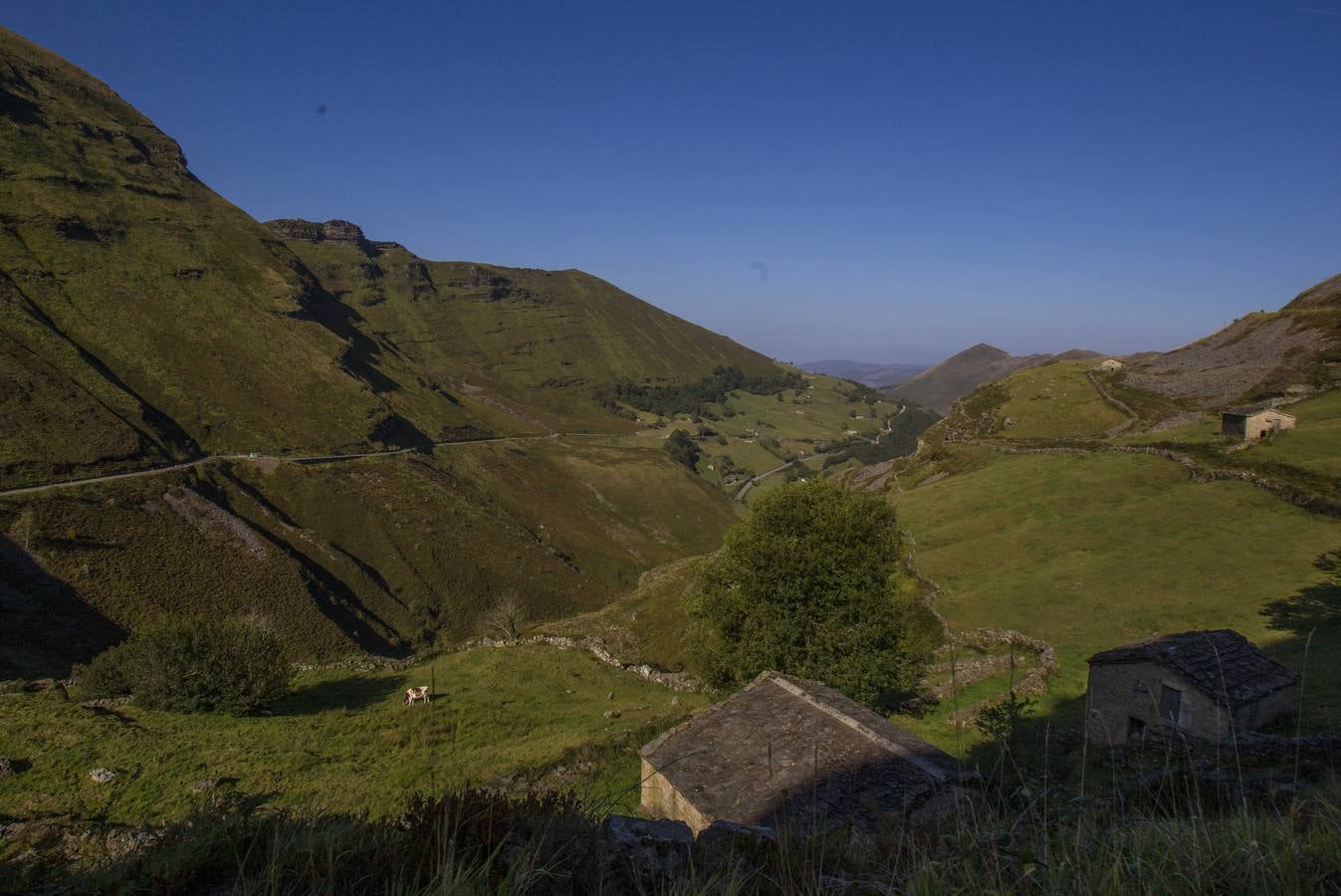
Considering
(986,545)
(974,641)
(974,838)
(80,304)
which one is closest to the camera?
(974,838)

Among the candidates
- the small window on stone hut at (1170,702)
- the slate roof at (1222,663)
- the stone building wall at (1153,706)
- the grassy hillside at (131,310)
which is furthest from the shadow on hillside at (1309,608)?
the grassy hillside at (131,310)

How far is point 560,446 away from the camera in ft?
526

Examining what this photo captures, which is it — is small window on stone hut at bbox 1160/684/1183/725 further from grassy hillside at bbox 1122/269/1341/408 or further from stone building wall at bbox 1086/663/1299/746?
grassy hillside at bbox 1122/269/1341/408

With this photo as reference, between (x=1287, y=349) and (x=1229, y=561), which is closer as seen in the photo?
(x=1229, y=561)

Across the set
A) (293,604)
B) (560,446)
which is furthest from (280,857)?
(560,446)

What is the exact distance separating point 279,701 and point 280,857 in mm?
24319

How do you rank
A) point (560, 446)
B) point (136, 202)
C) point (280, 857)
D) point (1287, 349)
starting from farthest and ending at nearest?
point (560, 446) → point (136, 202) → point (1287, 349) → point (280, 857)

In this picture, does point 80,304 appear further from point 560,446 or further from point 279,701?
point 279,701

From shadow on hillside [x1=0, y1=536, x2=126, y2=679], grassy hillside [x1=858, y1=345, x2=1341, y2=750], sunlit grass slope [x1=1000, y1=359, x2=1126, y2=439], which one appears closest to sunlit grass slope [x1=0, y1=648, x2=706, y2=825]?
grassy hillside [x1=858, y1=345, x2=1341, y2=750]

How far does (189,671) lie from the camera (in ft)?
69.3

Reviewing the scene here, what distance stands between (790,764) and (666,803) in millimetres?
2898

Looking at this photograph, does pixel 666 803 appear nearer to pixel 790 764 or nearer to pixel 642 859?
pixel 790 764

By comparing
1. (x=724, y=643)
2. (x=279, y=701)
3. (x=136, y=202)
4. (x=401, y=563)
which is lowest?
(x=401, y=563)

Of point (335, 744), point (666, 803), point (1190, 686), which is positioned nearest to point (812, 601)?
point (1190, 686)
